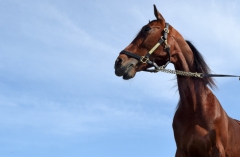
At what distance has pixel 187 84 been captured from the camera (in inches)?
311

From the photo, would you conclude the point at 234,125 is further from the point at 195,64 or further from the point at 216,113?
the point at 195,64

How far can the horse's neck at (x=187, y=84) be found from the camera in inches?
305

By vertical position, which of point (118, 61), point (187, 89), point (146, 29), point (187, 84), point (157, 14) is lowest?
point (187, 89)

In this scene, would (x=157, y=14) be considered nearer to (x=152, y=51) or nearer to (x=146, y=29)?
(x=146, y=29)

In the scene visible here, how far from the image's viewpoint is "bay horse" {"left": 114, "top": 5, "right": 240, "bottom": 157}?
7.34 meters

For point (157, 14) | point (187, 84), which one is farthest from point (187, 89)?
point (157, 14)

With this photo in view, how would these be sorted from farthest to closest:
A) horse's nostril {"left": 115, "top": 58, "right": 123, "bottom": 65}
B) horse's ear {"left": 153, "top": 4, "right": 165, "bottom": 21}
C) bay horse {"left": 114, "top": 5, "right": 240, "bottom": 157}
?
1. horse's ear {"left": 153, "top": 4, "right": 165, "bottom": 21}
2. horse's nostril {"left": 115, "top": 58, "right": 123, "bottom": 65}
3. bay horse {"left": 114, "top": 5, "right": 240, "bottom": 157}

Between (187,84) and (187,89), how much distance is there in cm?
10

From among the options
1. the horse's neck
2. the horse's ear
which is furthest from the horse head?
the horse's neck

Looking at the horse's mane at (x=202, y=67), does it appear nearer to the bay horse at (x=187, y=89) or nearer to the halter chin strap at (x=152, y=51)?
the bay horse at (x=187, y=89)

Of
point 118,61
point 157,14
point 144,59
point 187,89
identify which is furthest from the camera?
point 157,14

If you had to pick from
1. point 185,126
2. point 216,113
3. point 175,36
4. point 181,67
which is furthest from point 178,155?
point 175,36

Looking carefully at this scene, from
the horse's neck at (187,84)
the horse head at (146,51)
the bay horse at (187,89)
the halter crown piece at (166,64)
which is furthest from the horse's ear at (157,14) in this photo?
the horse's neck at (187,84)

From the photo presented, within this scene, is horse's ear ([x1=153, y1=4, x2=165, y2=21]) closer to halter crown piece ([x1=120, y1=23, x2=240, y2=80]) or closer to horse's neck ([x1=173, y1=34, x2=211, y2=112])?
halter crown piece ([x1=120, y1=23, x2=240, y2=80])
